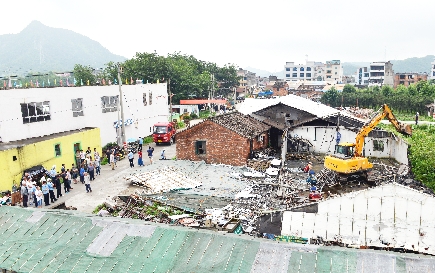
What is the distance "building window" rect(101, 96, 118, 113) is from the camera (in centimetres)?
3097

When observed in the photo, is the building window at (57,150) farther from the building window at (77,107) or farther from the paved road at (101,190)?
the building window at (77,107)

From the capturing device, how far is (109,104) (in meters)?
31.7

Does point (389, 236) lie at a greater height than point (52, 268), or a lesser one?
lesser

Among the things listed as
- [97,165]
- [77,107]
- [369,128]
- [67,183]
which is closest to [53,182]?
[67,183]

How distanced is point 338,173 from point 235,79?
206 feet

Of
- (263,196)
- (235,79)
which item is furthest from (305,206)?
(235,79)

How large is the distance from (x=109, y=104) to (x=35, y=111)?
760 cm

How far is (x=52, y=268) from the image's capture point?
9031 mm

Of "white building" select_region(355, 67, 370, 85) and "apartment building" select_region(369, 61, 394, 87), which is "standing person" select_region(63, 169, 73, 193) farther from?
"white building" select_region(355, 67, 370, 85)

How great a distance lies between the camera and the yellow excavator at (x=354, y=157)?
20.8 meters

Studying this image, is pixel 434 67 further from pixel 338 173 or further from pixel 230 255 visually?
pixel 230 255

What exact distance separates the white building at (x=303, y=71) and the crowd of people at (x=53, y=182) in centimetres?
12189

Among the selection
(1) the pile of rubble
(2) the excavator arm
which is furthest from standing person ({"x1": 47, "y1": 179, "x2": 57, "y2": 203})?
(2) the excavator arm

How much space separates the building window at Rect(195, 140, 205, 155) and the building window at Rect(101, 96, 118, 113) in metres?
10.3
